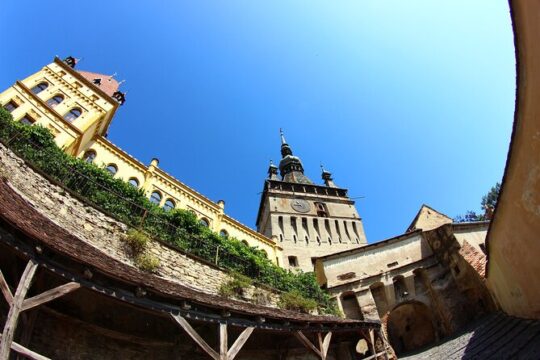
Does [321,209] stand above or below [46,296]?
above

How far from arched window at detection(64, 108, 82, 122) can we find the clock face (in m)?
23.4

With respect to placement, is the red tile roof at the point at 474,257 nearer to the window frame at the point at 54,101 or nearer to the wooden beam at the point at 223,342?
the wooden beam at the point at 223,342

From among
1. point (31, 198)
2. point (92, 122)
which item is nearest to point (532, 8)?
point (31, 198)

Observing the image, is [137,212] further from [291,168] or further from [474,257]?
[291,168]

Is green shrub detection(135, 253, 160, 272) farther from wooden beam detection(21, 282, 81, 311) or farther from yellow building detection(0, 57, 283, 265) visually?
yellow building detection(0, 57, 283, 265)

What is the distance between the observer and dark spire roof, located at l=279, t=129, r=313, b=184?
44.5m

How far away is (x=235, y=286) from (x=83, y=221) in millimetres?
6700

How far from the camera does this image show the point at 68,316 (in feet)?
24.9

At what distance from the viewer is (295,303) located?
15648mm

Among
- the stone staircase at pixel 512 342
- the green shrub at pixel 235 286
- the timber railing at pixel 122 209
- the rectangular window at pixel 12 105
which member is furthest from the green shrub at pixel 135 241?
the rectangular window at pixel 12 105

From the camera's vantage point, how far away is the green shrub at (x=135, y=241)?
1163cm

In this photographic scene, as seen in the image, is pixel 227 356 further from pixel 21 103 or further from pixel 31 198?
pixel 21 103

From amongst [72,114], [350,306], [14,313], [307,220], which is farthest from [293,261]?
[14,313]

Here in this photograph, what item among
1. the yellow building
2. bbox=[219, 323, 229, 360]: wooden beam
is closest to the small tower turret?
the yellow building
